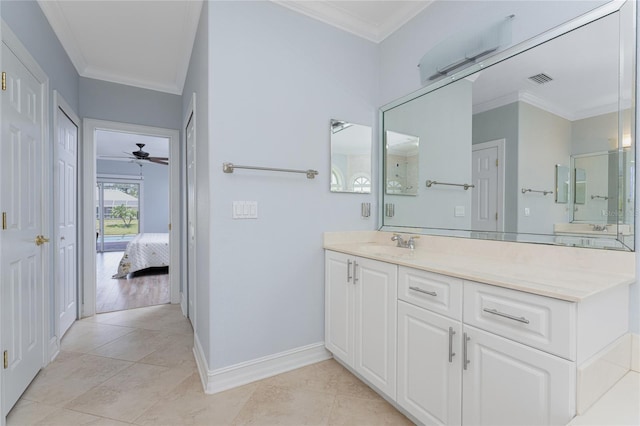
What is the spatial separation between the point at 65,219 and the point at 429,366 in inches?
124

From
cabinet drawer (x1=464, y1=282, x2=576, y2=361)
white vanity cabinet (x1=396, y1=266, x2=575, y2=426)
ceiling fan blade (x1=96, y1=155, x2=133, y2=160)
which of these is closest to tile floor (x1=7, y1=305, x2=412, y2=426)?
white vanity cabinet (x1=396, y1=266, x2=575, y2=426)

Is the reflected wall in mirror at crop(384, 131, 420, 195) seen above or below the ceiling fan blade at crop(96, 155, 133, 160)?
below

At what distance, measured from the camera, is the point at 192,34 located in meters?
2.39

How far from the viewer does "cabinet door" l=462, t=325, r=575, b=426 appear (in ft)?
3.04

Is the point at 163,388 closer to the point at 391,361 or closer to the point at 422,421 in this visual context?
the point at 391,361

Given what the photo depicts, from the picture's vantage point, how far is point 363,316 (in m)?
1.79

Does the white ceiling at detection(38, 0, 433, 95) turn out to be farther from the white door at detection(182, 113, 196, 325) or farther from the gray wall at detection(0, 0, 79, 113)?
the white door at detection(182, 113, 196, 325)

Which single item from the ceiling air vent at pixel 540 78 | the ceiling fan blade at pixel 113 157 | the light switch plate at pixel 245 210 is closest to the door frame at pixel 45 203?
the light switch plate at pixel 245 210

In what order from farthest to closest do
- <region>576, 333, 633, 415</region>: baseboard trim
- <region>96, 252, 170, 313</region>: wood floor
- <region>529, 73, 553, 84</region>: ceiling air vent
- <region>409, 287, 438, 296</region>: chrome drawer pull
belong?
<region>96, 252, 170, 313</region>: wood floor
<region>529, 73, 553, 84</region>: ceiling air vent
<region>409, 287, 438, 296</region>: chrome drawer pull
<region>576, 333, 633, 415</region>: baseboard trim

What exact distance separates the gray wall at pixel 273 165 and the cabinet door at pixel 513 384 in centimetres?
120

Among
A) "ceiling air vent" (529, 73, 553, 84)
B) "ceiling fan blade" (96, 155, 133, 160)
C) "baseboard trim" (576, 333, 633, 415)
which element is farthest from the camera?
"ceiling fan blade" (96, 155, 133, 160)

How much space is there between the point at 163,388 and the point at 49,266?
131 centimetres

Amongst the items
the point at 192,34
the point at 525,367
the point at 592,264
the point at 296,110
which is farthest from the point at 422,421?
the point at 192,34

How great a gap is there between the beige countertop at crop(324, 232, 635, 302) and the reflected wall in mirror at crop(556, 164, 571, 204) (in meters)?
0.24
